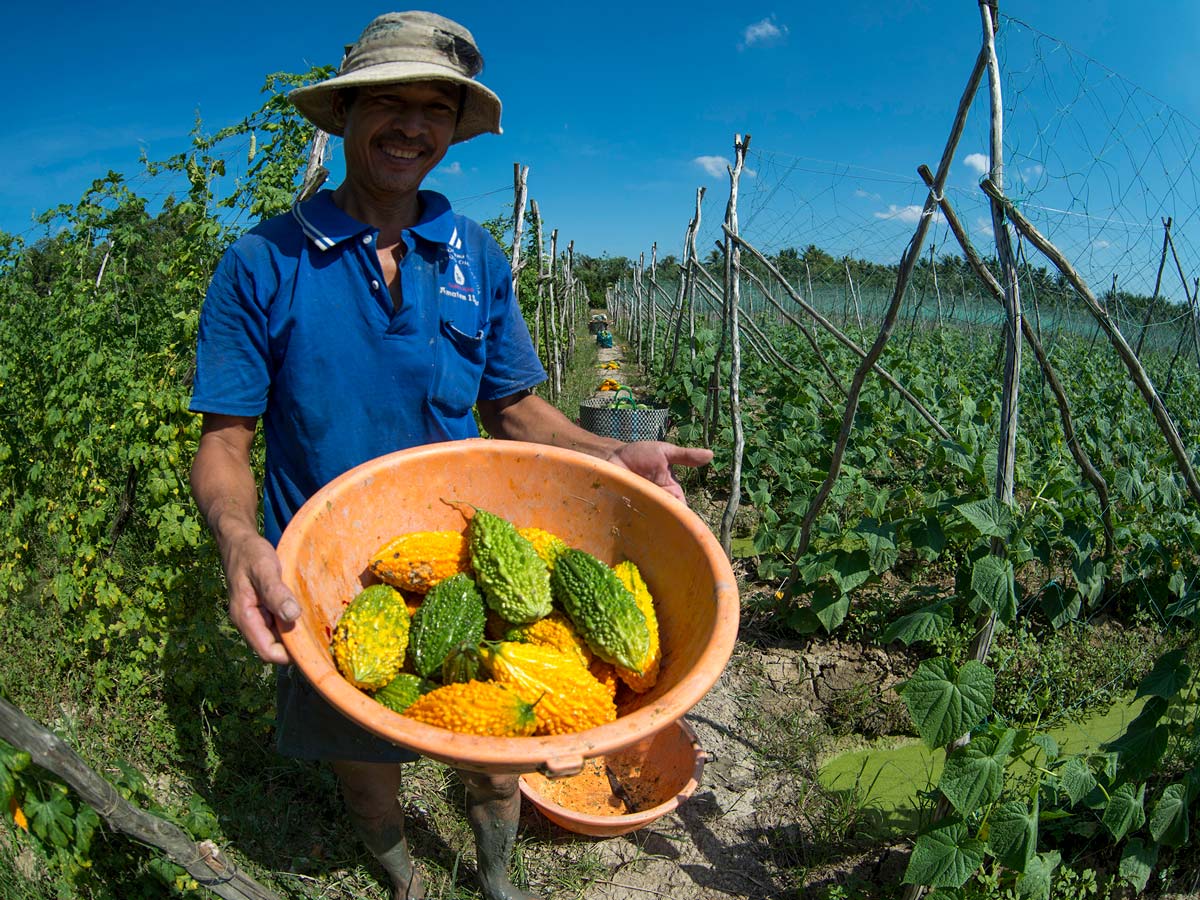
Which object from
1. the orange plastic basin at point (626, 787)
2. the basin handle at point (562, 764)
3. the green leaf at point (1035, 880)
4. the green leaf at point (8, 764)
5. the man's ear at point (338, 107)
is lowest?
the orange plastic basin at point (626, 787)

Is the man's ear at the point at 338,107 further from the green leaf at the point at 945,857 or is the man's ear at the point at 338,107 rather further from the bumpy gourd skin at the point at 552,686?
the green leaf at the point at 945,857

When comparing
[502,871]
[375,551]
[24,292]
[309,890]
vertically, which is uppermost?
[24,292]

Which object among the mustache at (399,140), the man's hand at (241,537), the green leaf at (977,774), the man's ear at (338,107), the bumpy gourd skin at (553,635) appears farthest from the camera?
the green leaf at (977,774)

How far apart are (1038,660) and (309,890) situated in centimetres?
332

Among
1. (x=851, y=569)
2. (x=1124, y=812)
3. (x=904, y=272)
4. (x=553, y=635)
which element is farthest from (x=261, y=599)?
(x=851, y=569)

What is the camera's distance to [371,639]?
1.53 metres

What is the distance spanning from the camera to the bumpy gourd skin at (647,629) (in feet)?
5.15

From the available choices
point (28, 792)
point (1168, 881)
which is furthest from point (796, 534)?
point (28, 792)

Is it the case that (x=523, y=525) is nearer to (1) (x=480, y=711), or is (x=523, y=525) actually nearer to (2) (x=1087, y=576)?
(1) (x=480, y=711)

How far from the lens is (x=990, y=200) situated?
8.45 ft

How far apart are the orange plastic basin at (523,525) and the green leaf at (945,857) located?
1.22 meters

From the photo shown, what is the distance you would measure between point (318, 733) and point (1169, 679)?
2.56 meters

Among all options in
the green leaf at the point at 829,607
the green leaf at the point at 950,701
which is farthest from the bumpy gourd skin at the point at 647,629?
the green leaf at the point at 829,607

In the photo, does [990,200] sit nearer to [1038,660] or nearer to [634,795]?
[1038,660]
